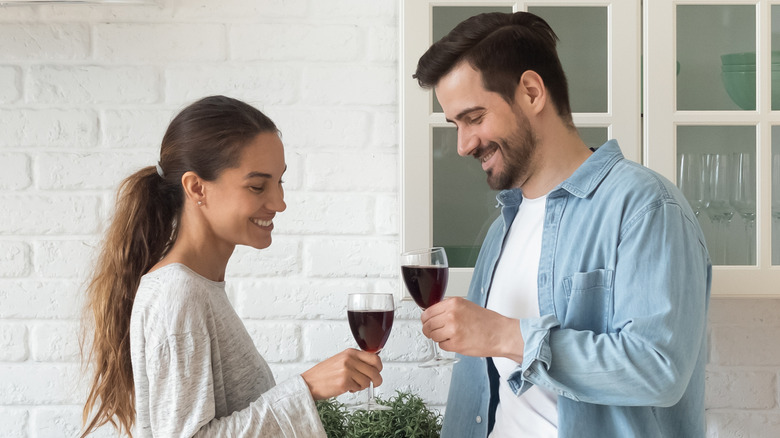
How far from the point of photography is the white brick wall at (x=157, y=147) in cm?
203

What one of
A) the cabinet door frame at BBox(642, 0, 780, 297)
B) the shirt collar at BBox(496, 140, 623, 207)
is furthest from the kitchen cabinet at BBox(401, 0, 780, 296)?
the shirt collar at BBox(496, 140, 623, 207)

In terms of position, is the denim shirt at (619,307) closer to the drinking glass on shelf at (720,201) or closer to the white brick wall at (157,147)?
the drinking glass on shelf at (720,201)

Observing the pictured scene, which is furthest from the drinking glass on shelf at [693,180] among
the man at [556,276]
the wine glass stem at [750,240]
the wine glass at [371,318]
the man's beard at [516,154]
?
the wine glass at [371,318]

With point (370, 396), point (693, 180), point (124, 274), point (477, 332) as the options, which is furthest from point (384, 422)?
point (693, 180)

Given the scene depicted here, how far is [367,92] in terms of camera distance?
80.0 inches

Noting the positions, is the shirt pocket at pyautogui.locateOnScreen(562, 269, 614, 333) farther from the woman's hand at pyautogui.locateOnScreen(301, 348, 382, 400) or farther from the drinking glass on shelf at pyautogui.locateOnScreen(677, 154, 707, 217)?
the drinking glass on shelf at pyautogui.locateOnScreen(677, 154, 707, 217)

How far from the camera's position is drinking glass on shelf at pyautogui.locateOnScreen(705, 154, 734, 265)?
177 centimetres

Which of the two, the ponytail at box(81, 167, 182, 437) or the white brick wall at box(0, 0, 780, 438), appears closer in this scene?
the ponytail at box(81, 167, 182, 437)

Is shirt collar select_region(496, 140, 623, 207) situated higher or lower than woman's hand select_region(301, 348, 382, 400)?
higher

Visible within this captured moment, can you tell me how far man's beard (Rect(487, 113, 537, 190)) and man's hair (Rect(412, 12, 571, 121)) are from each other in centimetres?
7

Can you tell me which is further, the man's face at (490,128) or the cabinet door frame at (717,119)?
the cabinet door frame at (717,119)

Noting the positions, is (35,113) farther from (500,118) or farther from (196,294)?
(500,118)

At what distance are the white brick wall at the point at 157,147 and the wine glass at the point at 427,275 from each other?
62 cm

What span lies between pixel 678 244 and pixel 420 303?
1.56 ft
